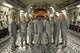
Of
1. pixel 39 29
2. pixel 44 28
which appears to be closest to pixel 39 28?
pixel 39 29

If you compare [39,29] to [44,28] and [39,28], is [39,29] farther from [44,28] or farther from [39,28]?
[44,28]

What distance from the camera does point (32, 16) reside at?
4.37 m

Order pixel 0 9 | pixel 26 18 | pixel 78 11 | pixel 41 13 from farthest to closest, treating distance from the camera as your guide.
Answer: pixel 78 11 < pixel 0 9 < pixel 26 18 < pixel 41 13

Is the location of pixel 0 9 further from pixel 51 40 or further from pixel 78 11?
pixel 51 40

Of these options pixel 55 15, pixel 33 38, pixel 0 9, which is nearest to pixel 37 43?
pixel 33 38

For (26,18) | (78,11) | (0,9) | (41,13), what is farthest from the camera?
(78,11)

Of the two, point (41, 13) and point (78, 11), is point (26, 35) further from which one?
point (78, 11)

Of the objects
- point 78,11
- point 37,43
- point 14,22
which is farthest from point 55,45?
point 78,11

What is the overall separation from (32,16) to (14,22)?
591 millimetres

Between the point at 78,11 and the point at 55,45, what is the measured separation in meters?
18.4

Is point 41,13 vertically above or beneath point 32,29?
above

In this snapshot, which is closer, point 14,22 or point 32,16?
point 32,16

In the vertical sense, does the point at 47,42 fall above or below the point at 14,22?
below

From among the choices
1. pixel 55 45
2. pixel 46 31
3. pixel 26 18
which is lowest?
pixel 55 45
